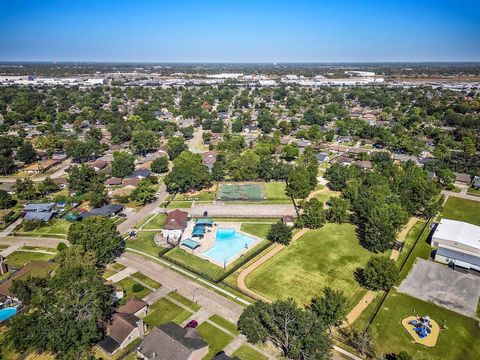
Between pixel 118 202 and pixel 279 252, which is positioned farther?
pixel 118 202

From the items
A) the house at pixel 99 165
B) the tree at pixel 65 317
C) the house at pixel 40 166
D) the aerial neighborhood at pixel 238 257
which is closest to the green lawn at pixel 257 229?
the aerial neighborhood at pixel 238 257

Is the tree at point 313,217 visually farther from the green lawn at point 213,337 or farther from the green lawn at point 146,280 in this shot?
the green lawn at point 213,337

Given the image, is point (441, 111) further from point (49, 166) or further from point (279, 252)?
point (49, 166)

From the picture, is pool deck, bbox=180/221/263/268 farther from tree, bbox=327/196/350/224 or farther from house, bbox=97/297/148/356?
house, bbox=97/297/148/356

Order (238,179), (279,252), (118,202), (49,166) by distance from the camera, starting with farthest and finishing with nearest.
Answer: (49,166), (238,179), (118,202), (279,252)

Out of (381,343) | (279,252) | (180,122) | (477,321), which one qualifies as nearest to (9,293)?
(279,252)
